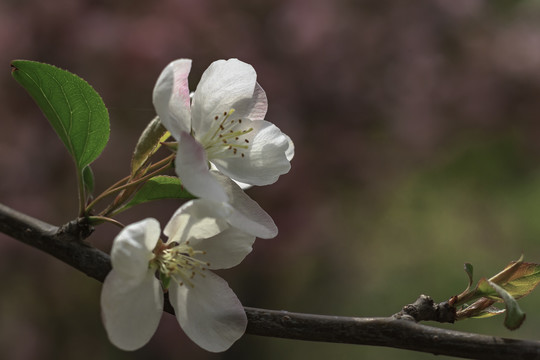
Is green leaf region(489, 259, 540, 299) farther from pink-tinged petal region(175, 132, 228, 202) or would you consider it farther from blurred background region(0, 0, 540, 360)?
blurred background region(0, 0, 540, 360)

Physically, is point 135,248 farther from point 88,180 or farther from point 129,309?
point 88,180

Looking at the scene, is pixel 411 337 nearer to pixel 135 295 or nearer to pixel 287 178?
pixel 135 295

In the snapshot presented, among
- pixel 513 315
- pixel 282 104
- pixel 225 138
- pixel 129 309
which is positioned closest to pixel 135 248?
pixel 129 309

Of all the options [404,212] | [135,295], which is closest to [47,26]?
[135,295]

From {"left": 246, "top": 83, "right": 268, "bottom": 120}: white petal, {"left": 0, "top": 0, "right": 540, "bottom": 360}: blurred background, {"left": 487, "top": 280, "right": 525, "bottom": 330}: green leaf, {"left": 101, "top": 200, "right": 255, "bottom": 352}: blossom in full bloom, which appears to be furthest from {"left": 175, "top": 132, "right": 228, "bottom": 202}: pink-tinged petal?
{"left": 0, "top": 0, "right": 540, "bottom": 360}: blurred background

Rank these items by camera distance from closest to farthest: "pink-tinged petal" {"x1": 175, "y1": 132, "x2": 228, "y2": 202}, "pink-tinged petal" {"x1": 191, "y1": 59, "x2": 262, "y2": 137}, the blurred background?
1. "pink-tinged petal" {"x1": 175, "y1": 132, "x2": 228, "y2": 202}
2. "pink-tinged petal" {"x1": 191, "y1": 59, "x2": 262, "y2": 137}
3. the blurred background

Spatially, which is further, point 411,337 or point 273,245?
point 273,245

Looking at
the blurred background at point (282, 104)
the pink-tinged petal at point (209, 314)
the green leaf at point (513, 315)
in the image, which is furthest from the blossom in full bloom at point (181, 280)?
the blurred background at point (282, 104)
